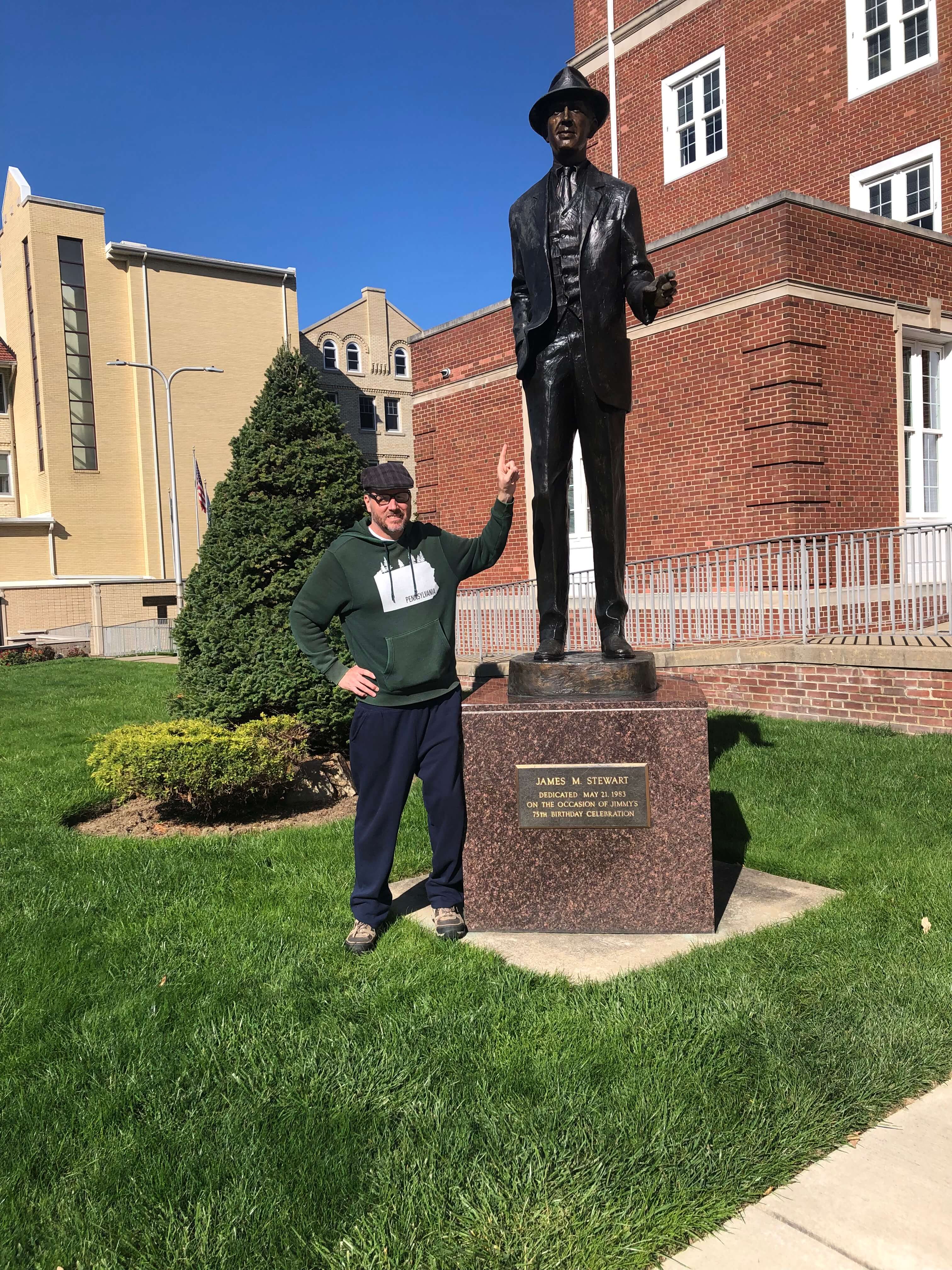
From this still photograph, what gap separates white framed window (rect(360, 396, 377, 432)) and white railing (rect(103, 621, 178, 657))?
22842mm

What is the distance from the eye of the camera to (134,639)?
28.2 meters

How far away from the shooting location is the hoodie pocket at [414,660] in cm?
427

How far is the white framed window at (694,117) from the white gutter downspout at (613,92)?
110 centimetres

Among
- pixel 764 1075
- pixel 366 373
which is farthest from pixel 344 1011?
pixel 366 373

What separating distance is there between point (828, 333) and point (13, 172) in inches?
1445

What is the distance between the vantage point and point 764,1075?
3.09 meters

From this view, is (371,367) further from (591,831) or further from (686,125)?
(591,831)

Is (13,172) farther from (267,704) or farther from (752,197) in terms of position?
(267,704)

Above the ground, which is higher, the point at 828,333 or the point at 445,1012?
the point at 828,333

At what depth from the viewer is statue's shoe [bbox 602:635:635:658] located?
4785mm

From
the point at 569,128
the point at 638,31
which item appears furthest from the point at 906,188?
the point at 569,128


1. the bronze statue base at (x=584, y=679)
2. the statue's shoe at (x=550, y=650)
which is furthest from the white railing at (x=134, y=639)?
the bronze statue base at (x=584, y=679)

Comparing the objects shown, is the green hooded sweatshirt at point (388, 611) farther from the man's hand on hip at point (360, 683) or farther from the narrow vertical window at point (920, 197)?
the narrow vertical window at point (920, 197)

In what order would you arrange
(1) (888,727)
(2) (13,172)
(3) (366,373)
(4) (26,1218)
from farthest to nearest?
(3) (366,373) < (2) (13,172) < (1) (888,727) < (4) (26,1218)
